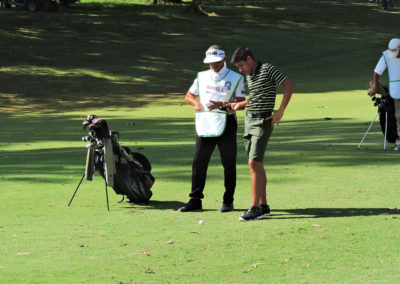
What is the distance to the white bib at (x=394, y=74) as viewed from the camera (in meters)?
15.3

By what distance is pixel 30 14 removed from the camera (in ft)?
178

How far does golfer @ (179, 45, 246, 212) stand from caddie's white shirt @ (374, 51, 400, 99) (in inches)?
210

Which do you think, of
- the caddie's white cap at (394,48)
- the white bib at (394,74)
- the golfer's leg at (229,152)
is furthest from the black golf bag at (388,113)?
the golfer's leg at (229,152)

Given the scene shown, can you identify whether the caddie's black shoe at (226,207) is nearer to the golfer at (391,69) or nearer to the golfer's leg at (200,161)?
the golfer's leg at (200,161)

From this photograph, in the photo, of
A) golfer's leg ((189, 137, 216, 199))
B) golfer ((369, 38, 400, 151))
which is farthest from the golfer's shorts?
golfer ((369, 38, 400, 151))

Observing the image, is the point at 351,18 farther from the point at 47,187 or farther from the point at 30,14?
the point at 47,187

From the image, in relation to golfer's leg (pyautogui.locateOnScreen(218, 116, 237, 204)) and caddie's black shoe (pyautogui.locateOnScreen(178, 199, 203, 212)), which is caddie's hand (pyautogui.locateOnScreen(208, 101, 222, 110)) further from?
caddie's black shoe (pyautogui.locateOnScreen(178, 199, 203, 212))

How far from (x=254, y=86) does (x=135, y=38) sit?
39985 mm

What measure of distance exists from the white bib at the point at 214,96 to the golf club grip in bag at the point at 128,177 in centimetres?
126

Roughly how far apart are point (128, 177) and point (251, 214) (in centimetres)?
194

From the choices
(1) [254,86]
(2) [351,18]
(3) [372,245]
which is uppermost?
(1) [254,86]

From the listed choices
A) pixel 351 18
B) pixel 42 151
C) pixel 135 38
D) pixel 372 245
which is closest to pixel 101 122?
pixel 372 245

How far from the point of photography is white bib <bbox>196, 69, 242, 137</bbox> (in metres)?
10.5

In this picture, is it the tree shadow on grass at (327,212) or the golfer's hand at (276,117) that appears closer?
the golfer's hand at (276,117)
